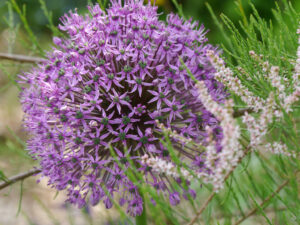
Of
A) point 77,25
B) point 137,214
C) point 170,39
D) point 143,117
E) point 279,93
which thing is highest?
point 77,25

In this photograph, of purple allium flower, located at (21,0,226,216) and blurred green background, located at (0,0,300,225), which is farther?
blurred green background, located at (0,0,300,225)

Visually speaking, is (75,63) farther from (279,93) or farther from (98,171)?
(279,93)

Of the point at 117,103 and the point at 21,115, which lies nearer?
the point at 117,103

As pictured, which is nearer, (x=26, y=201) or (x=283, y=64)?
(x=283, y=64)

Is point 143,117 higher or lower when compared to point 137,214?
higher

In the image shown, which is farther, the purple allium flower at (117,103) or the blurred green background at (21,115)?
the blurred green background at (21,115)

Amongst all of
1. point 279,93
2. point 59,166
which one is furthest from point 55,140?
point 279,93

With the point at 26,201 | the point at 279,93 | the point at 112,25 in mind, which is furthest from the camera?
the point at 26,201

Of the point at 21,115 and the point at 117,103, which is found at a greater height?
the point at 21,115
